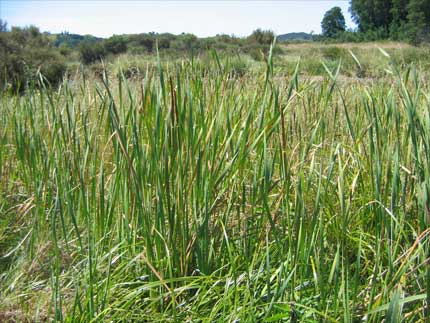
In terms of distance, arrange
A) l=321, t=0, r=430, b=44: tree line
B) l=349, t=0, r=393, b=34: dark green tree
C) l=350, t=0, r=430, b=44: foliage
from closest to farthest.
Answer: l=321, t=0, r=430, b=44: tree line < l=350, t=0, r=430, b=44: foliage < l=349, t=0, r=393, b=34: dark green tree

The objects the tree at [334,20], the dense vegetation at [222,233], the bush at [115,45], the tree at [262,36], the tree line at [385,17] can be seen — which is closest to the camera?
the dense vegetation at [222,233]

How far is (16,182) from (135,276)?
0.82 meters

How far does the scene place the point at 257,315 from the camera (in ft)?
3.19

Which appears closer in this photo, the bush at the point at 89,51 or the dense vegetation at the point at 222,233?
the dense vegetation at the point at 222,233

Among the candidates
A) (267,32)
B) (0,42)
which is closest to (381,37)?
(267,32)

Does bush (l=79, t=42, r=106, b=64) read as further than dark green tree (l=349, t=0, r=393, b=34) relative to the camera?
No

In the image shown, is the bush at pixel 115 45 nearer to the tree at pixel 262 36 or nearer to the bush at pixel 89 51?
the bush at pixel 89 51

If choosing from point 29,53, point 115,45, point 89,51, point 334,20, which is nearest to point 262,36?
point 115,45

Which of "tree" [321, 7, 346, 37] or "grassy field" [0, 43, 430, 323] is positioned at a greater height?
"tree" [321, 7, 346, 37]

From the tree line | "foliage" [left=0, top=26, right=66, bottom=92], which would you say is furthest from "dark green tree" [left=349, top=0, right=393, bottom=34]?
"foliage" [left=0, top=26, right=66, bottom=92]

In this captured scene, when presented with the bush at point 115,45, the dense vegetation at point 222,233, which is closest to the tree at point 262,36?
the bush at point 115,45

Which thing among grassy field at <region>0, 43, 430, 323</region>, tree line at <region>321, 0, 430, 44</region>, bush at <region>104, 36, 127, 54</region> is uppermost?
tree line at <region>321, 0, 430, 44</region>

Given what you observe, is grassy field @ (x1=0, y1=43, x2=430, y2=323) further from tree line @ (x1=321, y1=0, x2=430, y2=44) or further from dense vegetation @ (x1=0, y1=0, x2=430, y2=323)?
tree line @ (x1=321, y1=0, x2=430, y2=44)

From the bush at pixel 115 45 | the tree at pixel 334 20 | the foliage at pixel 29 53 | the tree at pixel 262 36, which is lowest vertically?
the foliage at pixel 29 53
